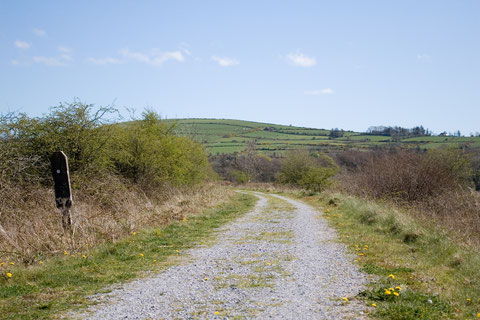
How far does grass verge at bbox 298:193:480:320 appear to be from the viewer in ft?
16.9

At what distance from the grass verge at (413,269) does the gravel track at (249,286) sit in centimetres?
42

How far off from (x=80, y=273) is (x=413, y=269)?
21.4ft

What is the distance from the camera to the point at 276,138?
111 m

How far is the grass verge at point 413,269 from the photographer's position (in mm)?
5145

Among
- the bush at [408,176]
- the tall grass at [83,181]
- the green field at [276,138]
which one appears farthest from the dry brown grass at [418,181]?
the green field at [276,138]

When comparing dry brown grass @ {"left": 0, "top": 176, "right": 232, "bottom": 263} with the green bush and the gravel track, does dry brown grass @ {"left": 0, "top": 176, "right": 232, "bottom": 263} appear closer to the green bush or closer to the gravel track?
the green bush

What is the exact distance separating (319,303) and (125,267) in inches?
166

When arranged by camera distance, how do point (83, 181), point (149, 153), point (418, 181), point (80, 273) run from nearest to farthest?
1. point (80, 273)
2. point (83, 181)
3. point (149, 153)
4. point (418, 181)

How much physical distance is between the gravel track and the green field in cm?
7060

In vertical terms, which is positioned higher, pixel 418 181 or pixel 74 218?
pixel 74 218

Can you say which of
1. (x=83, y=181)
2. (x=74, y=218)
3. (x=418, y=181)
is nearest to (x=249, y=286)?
(x=74, y=218)

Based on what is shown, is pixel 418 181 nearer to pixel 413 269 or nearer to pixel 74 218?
pixel 413 269

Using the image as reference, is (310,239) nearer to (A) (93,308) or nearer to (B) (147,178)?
(A) (93,308)

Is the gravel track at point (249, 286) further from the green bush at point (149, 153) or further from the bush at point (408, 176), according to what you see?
the bush at point (408, 176)
